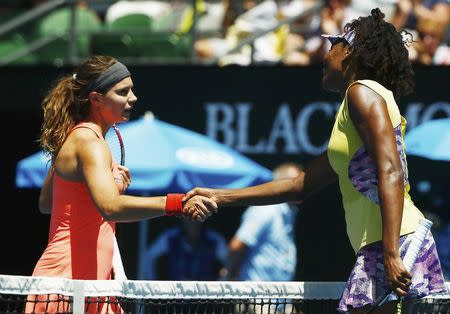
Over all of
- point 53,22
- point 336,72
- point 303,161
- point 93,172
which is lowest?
point 93,172

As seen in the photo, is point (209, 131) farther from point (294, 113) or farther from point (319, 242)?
point (319, 242)

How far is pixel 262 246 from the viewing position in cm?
966

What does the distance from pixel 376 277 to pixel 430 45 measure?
696 cm

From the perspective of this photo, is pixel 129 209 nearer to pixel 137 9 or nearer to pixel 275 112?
pixel 275 112

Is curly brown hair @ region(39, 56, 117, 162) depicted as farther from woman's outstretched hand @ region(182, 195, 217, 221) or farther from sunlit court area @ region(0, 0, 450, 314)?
woman's outstretched hand @ region(182, 195, 217, 221)

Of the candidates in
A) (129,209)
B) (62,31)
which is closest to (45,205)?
(129,209)

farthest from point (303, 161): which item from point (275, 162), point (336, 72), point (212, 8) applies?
point (336, 72)

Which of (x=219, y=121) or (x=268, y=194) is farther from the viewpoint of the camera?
(x=219, y=121)

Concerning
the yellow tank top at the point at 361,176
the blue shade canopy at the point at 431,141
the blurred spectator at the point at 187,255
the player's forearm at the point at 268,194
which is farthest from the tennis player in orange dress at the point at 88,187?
the blurred spectator at the point at 187,255

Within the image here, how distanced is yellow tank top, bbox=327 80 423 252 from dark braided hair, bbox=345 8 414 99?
0.12m

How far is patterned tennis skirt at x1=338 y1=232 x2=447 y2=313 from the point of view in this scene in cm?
394

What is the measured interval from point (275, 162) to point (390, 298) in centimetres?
642

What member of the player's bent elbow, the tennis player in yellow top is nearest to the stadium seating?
the player's bent elbow

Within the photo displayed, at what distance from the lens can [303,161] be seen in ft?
33.6
